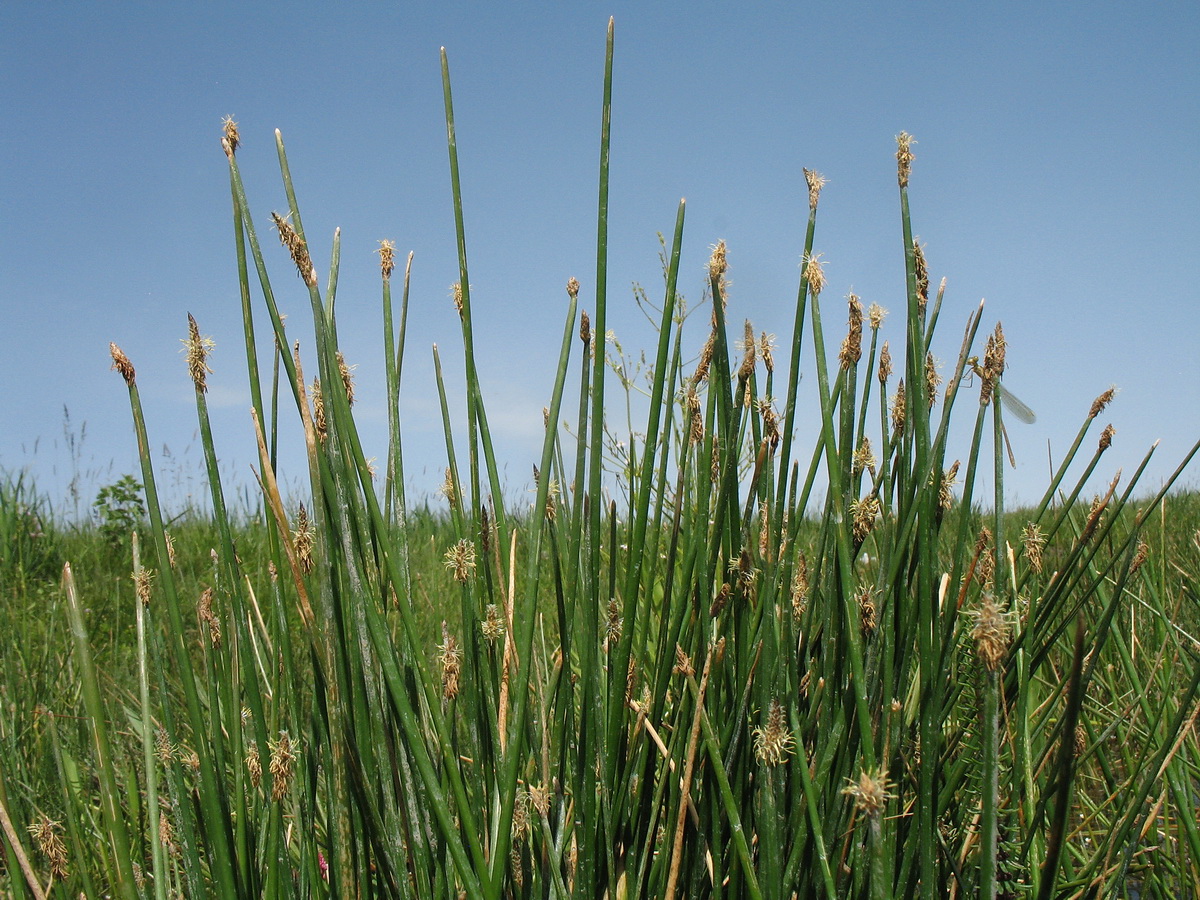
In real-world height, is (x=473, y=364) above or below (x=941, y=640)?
above

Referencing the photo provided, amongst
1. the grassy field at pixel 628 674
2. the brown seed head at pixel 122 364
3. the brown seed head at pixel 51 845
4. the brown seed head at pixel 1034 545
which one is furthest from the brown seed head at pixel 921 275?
the brown seed head at pixel 51 845

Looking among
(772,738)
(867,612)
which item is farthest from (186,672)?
(867,612)

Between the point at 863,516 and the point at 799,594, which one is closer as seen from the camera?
the point at 863,516

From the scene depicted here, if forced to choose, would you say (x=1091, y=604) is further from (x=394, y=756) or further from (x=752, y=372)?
(x=394, y=756)

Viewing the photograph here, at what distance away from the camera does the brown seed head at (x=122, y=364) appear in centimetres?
77

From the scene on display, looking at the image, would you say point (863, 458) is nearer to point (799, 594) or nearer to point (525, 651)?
point (799, 594)

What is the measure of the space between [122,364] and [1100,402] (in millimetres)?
1088

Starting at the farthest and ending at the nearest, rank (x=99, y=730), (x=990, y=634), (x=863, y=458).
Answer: (x=863, y=458) < (x=99, y=730) < (x=990, y=634)

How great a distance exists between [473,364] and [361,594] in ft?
1.00

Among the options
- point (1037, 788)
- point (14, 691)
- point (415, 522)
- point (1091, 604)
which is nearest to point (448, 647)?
point (1037, 788)

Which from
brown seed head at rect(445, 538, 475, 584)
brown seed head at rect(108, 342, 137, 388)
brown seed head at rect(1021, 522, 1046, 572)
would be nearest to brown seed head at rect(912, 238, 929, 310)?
brown seed head at rect(1021, 522, 1046, 572)

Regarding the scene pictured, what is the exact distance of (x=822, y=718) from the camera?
0.92m

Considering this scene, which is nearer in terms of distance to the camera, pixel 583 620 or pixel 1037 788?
pixel 583 620

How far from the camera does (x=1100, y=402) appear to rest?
105cm
